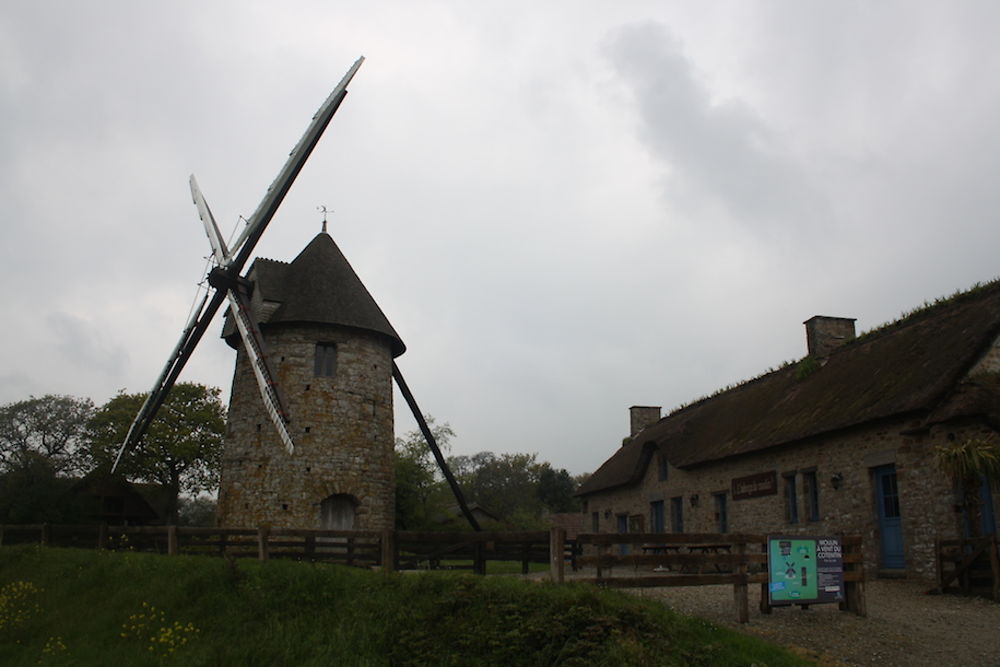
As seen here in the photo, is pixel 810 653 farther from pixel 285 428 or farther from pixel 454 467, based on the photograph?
pixel 454 467

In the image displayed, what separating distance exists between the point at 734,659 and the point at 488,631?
108 inches

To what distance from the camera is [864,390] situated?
17.2 meters

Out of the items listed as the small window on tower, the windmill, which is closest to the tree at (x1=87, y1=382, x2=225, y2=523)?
the windmill

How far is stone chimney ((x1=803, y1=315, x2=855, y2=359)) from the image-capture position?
2202 centimetres

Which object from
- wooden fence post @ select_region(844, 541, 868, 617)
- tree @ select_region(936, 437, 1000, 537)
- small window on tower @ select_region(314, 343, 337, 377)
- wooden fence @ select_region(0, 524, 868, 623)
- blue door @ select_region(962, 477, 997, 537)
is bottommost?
wooden fence post @ select_region(844, 541, 868, 617)

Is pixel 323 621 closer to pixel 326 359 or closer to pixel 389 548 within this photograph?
pixel 389 548

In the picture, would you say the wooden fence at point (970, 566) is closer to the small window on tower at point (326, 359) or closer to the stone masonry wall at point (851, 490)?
the stone masonry wall at point (851, 490)

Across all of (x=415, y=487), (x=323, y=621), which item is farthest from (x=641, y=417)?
(x=323, y=621)

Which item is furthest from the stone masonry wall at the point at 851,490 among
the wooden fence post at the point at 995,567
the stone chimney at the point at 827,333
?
the stone chimney at the point at 827,333

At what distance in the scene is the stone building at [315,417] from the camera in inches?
834

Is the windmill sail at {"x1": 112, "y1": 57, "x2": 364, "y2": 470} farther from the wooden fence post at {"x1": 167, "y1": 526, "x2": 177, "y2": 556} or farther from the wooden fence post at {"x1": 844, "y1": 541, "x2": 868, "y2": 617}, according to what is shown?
the wooden fence post at {"x1": 844, "y1": 541, "x2": 868, "y2": 617}

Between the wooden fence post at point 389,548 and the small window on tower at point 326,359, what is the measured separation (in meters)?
9.97

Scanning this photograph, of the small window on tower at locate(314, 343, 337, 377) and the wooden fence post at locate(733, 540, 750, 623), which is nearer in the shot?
the wooden fence post at locate(733, 540, 750, 623)

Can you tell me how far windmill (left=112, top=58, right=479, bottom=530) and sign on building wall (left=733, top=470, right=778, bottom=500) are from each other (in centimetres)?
902
